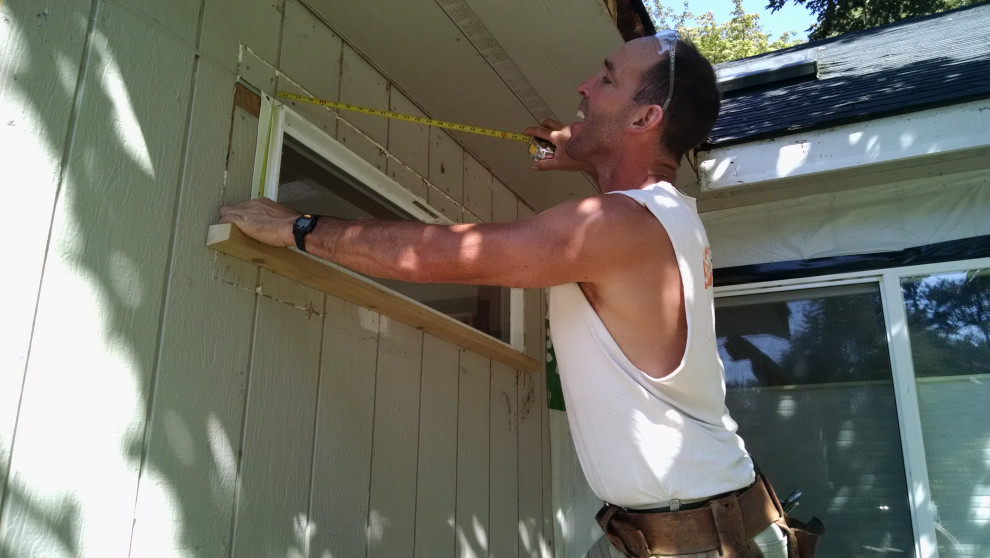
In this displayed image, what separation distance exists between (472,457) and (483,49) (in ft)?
4.96

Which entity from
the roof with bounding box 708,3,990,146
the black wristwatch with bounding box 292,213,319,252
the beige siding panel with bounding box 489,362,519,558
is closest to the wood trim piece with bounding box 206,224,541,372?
the black wristwatch with bounding box 292,213,319,252

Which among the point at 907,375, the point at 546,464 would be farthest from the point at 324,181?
the point at 907,375

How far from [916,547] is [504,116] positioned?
97.7 inches

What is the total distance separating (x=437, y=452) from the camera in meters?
2.39

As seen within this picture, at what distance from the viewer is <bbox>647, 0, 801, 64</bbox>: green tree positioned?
18625 millimetres

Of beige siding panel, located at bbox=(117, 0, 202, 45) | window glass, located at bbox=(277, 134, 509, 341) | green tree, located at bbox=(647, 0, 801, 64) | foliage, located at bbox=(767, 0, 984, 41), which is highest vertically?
green tree, located at bbox=(647, 0, 801, 64)

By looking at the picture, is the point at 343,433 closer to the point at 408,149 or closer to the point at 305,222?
the point at 305,222

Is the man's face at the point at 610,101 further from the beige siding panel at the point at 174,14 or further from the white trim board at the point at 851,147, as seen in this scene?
the white trim board at the point at 851,147

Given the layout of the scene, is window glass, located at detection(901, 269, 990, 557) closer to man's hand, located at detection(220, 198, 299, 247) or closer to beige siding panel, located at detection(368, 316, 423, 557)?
beige siding panel, located at detection(368, 316, 423, 557)

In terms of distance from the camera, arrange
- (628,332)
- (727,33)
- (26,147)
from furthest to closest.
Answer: (727,33)
(628,332)
(26,147)

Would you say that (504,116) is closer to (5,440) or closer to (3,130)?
(3,130)

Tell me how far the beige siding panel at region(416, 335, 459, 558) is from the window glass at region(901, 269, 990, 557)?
6.73ft

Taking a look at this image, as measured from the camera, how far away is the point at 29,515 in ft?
3.70

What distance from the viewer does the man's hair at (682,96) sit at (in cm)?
189
